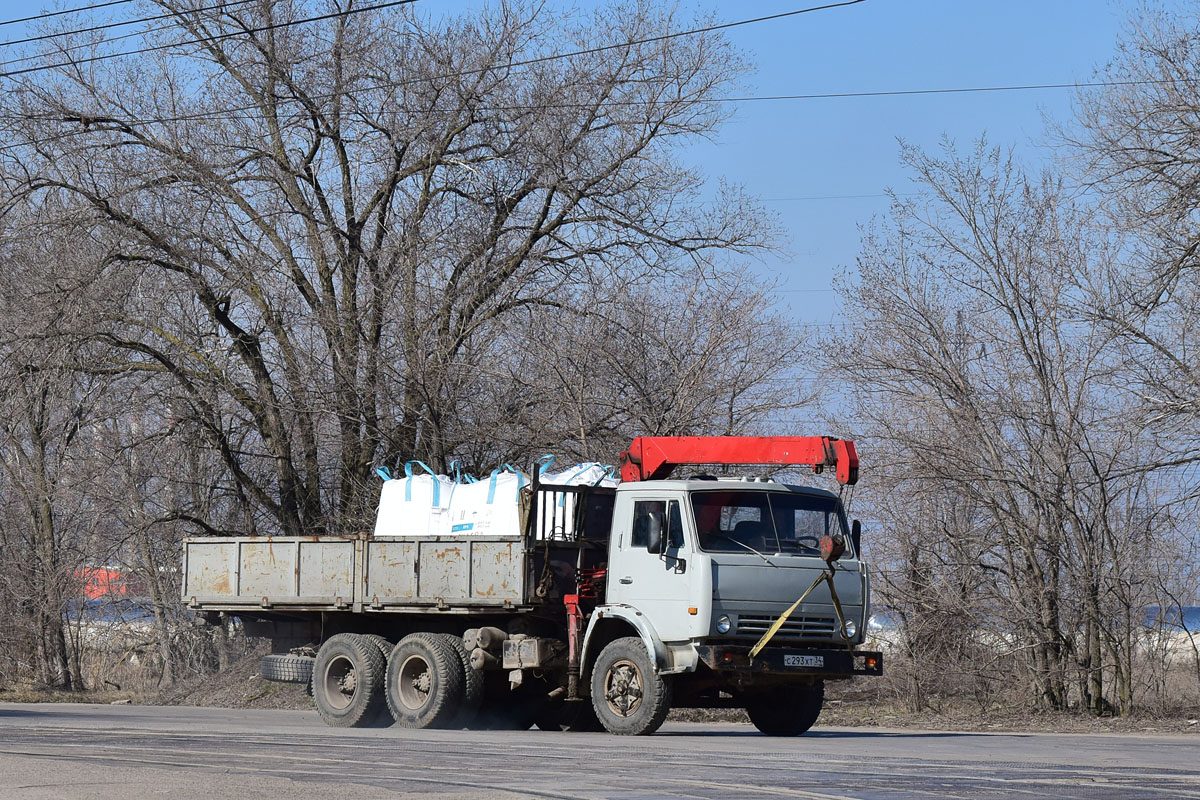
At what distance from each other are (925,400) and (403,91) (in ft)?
35.1

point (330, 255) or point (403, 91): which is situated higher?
point (403, 91)

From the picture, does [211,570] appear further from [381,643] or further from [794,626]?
[794,626]

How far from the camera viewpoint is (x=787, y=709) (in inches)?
657

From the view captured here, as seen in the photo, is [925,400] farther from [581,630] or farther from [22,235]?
[22,235]

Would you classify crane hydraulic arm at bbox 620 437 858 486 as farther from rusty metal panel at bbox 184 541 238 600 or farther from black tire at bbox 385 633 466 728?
rusty metal panel at bbox 184 541 238 600

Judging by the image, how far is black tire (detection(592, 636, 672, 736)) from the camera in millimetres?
15281

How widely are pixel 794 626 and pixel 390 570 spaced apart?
17.1 feet

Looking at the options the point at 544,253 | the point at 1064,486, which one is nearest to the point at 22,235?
the point at 544,253

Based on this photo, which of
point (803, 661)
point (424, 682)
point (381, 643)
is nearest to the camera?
point (803, 661)

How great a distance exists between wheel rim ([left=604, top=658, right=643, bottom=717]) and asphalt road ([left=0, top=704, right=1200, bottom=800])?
34cm

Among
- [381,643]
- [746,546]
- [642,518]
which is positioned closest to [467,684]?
[381,643]

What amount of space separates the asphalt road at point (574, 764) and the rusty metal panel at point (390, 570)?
189cm

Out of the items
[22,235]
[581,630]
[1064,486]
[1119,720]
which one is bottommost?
[1119,720]

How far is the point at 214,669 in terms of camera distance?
29438mm
